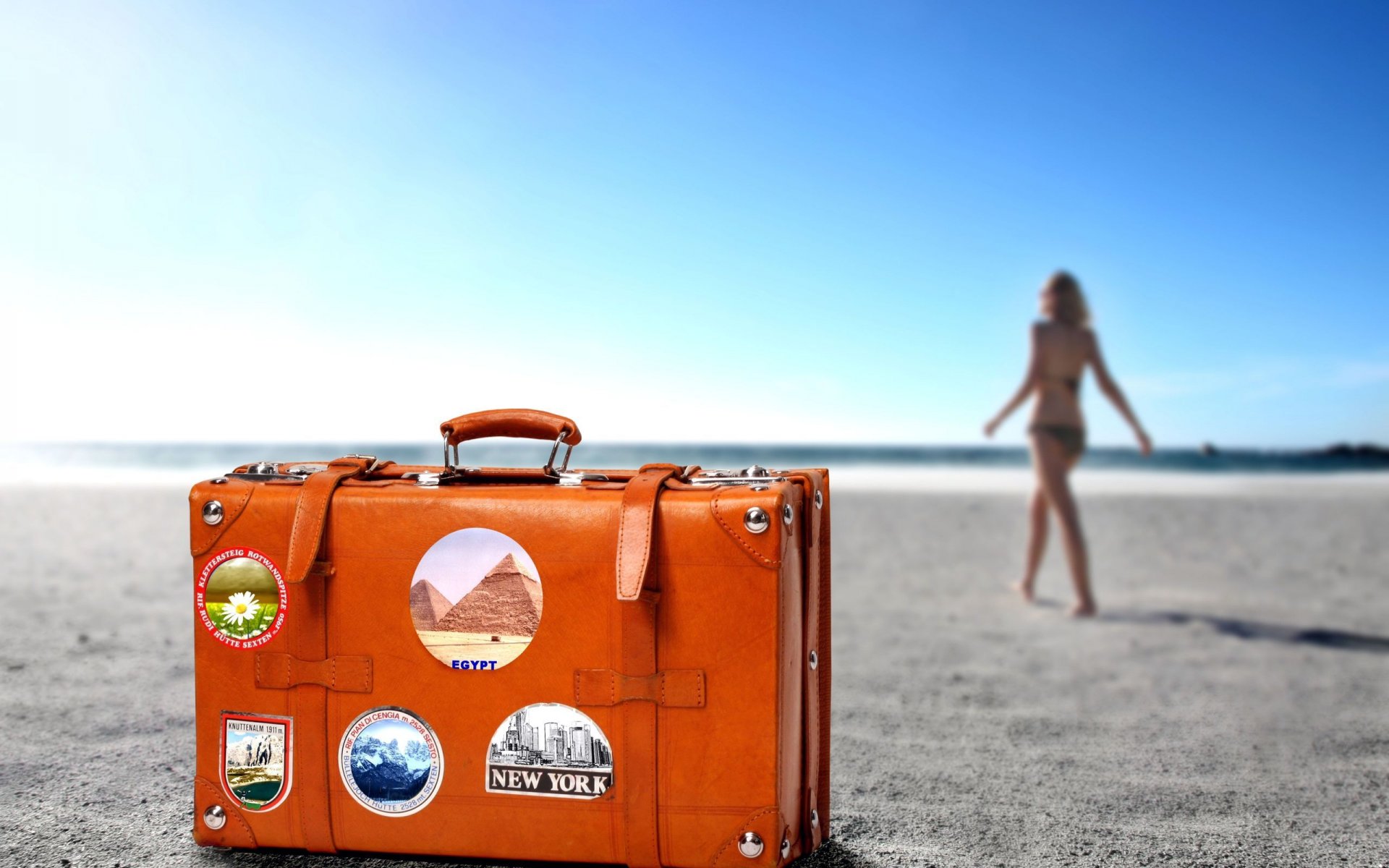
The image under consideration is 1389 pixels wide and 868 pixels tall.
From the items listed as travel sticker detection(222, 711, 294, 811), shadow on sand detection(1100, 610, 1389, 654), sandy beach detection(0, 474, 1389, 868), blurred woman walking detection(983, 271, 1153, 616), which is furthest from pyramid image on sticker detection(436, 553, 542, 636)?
shadow on sand detection(1100, 610, 1389, 654)

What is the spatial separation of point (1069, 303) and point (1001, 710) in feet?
7.56

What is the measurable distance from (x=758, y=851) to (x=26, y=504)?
8.01 metres

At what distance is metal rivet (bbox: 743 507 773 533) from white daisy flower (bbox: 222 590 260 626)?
31.3 inches

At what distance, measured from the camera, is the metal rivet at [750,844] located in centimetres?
126

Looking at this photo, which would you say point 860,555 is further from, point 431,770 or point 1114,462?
point 1114,462

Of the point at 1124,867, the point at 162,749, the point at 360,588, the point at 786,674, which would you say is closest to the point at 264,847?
the point at 360,588

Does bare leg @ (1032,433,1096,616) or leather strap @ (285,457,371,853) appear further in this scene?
bare leg @ (1032,433,1096,616)

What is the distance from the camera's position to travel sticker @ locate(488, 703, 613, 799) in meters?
1.30

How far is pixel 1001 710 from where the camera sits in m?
2.36

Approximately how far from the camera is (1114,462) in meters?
16.7

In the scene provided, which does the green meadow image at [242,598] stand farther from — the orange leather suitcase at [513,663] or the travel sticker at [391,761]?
the travel sticker at [391,761]

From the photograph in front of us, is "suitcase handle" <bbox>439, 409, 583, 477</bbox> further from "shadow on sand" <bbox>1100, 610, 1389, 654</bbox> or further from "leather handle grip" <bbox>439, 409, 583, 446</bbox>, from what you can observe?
"shadow on sand" <bbox>1100, 610, 1389, 654</bbox>

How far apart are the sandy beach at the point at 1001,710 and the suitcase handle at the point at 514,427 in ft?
2.25

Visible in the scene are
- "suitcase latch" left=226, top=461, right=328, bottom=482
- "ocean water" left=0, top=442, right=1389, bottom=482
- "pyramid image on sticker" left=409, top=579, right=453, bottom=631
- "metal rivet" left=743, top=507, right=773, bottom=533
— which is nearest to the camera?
"metal rivet" left=743, top=507, right=773, bottom=533
